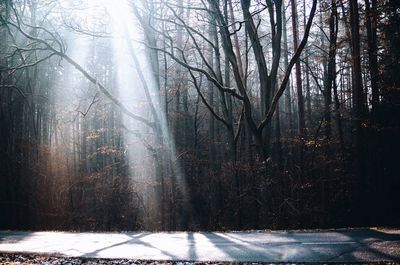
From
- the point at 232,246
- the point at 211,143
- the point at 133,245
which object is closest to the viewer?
the point at 232,246

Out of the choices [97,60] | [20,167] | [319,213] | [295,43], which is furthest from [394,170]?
[97,60]

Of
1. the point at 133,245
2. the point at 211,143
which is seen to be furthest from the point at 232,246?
the point at 211,143

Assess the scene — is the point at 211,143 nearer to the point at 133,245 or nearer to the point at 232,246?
the point at 133,245

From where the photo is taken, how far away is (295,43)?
2522cm

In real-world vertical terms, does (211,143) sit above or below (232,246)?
above

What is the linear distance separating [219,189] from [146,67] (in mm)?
8267

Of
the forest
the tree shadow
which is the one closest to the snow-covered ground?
the tree shadow

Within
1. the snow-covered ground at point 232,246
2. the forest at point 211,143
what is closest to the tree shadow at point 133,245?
the snow-covered ground at point 232,246

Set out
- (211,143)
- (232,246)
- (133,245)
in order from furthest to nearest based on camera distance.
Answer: (211,143)
(133,245)
(232,246)

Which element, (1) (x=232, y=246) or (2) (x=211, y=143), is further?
(2) (x=211, y=143)

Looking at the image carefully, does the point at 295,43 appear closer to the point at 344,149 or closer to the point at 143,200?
the point at 344,149

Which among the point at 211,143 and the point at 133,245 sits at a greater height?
the point at 211,143

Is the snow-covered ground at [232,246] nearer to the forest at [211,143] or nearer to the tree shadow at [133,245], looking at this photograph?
the tree shadow at [133,245]

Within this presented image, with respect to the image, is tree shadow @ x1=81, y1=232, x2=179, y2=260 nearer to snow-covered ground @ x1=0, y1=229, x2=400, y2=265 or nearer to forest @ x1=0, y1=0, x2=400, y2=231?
snow-covered ground @ x1=0, y1=229, x2=400, y2=265
